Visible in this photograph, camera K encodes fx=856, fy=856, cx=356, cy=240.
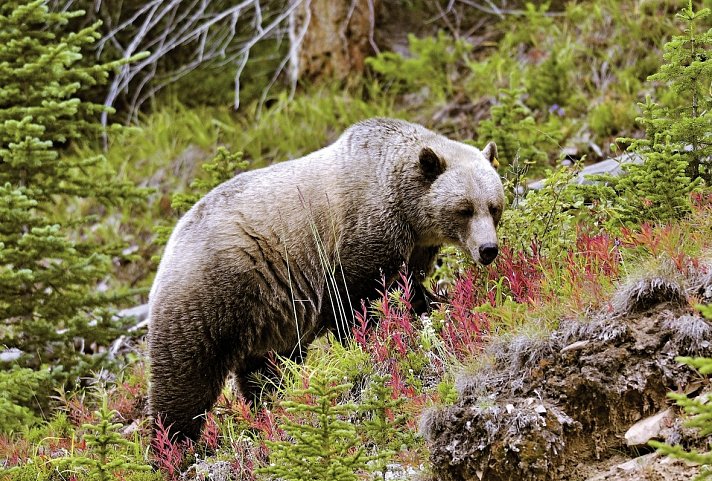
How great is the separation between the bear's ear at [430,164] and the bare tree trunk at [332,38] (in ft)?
16.4

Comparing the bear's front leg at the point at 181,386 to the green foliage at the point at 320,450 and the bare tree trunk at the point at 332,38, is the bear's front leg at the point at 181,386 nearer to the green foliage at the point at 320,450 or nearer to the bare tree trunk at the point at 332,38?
the green foliage at the point at 320,450

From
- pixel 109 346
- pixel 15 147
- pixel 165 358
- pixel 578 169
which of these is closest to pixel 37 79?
pixel 15 147

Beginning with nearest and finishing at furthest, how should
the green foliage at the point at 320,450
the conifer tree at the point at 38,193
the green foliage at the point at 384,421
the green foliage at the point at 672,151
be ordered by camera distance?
the green foliage at the point at 320,450 → the green foliage at the point at 384,421 → the green foliage at the point at 672,151 → the conifer tree at the point at 38,193

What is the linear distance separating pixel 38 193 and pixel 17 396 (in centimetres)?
169

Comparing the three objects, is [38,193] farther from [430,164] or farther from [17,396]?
[430,164]

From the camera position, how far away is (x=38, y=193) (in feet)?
23.0

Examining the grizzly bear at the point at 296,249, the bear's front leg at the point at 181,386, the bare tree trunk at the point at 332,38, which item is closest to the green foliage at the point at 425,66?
the bare tree trunk at the point at 332,38

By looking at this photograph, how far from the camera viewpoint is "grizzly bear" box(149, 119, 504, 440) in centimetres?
540

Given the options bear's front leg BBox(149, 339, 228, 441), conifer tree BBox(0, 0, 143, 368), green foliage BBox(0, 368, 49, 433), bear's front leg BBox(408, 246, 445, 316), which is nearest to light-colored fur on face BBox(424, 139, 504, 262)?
bear's front leg BBox(408, 246, 445, 316)

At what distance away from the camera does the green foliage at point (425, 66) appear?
1052 centimetres

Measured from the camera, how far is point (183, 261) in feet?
18.1

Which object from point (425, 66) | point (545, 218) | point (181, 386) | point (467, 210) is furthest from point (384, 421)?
point (425, 66)

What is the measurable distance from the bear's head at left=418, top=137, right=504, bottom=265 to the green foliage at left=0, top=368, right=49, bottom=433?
10.1 ft

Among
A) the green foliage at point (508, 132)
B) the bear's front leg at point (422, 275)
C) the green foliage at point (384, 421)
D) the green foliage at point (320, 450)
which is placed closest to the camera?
the green foliage at point (320, 450)
